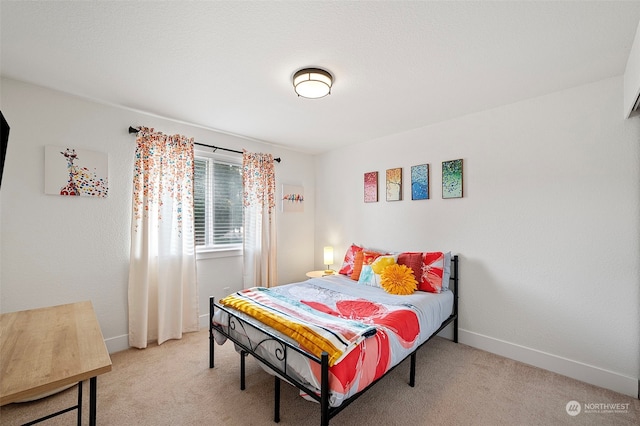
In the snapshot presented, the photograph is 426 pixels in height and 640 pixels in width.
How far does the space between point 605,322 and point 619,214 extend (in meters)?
0.90

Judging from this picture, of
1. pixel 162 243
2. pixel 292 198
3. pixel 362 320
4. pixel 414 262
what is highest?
pixel 292 198

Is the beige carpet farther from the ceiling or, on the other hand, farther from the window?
the ceiling

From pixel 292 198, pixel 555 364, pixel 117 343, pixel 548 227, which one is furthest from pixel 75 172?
pixel 555 364

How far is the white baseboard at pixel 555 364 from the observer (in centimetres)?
222

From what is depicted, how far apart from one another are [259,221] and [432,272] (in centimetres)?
236

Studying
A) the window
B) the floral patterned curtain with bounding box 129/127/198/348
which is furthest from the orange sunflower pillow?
the floral patterned curtain with bounding box 129/127/198/348

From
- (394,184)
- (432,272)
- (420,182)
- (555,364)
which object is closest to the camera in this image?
(555,364)

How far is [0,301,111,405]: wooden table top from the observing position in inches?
42.3

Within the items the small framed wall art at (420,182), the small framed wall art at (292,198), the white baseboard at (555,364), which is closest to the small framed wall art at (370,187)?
the small framed wall art at (420,182)

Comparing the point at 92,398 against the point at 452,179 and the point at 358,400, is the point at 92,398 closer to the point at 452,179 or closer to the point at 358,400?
the point at 358,400

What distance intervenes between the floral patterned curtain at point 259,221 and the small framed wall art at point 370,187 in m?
1.37

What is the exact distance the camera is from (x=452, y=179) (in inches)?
126

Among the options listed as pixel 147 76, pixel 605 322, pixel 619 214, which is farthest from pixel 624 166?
pixel 147 76

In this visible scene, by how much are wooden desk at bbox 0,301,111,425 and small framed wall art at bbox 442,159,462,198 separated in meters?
3.26
